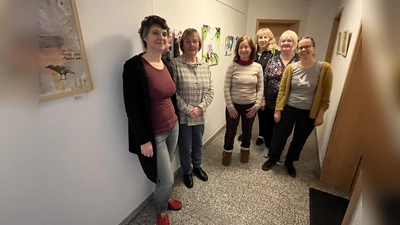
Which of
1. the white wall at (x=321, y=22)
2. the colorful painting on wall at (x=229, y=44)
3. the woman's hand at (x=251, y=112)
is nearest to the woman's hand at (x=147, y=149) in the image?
the woman's hand at (x=251, y=112)

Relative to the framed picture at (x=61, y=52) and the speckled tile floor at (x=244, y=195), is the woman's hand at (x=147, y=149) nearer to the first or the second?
the framed picture at (x=61, y=52)

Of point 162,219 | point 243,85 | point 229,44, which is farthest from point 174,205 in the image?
point 229,44

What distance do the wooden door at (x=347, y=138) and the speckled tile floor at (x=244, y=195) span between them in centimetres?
14

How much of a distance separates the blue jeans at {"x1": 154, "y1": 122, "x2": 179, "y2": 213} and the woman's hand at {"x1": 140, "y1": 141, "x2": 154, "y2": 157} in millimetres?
108

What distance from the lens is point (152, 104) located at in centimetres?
133

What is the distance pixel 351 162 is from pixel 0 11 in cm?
240

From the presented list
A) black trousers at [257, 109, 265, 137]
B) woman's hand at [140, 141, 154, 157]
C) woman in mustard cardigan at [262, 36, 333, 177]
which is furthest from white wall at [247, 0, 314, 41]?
woman's hand at [140, 141, 154, 157]

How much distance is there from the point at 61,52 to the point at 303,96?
1824 mm

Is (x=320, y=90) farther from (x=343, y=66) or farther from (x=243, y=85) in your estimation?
(x=243, y=85)

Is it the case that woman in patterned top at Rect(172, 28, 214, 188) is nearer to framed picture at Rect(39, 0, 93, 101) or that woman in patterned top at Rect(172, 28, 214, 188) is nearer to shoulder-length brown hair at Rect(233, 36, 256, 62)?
shoulder-length brown hair at Rect(233, 36, 256, 62)

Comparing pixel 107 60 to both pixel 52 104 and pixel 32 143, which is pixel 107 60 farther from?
pixel 32 143

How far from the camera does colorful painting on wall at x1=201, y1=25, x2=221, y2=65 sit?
2.22 meters

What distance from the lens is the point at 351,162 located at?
187cm

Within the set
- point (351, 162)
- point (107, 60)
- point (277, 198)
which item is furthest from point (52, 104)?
point (351, 162)
